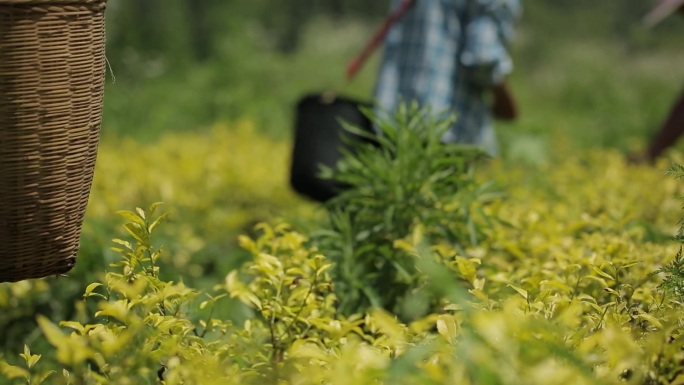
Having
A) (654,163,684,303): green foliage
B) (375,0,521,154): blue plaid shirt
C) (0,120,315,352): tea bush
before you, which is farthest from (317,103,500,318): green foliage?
(654,163,684,303): green foliage

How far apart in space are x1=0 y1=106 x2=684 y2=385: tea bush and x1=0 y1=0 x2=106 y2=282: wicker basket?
0.14 meters

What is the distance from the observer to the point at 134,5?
35.8ft

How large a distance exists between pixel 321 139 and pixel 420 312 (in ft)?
3.80

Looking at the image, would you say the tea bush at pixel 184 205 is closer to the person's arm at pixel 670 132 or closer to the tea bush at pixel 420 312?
the tea bush at pixel 420 312

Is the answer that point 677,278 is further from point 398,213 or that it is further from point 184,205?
point 184,205

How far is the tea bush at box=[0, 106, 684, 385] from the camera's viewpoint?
139 centimetres

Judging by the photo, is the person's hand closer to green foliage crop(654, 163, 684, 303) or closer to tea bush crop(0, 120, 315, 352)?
tea bush crop(0, 120, 315, 352)

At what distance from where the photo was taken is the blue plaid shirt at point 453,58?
360 centimetres

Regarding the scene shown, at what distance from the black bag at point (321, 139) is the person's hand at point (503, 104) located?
1.83 ft

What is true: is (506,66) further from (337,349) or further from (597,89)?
(597,89)

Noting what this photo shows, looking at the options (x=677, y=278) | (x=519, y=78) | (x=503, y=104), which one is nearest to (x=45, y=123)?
(x=677, y=278)

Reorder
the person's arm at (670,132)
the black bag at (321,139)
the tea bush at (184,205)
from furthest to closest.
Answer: the person's arm at (670,132) → the black bag at (321,139) → the tea bush at (184,205)

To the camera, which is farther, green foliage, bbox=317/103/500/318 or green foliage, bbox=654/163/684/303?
green foliage, bbox=317/103/500/318

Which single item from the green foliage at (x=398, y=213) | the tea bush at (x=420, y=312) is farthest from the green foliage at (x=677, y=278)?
the green foliage at (x=398, y=213)
